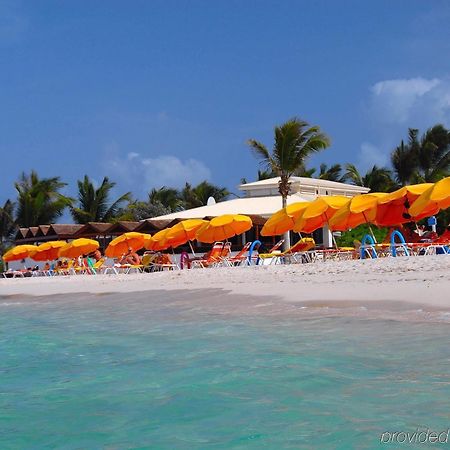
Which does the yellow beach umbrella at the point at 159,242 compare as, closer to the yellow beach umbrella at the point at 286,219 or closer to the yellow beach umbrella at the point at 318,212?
the yellow beach umbrella at the point at 286,219

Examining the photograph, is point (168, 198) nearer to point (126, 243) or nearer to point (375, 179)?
point (375, 179)

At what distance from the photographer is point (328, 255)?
56.7 ft

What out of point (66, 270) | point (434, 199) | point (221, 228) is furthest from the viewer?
point (66, 270)

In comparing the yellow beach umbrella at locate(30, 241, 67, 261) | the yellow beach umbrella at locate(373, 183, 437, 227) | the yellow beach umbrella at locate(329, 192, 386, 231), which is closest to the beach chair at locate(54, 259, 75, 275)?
the yellow beach umbrella at locate(30, 241, 67, 261)

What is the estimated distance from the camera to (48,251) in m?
26.9

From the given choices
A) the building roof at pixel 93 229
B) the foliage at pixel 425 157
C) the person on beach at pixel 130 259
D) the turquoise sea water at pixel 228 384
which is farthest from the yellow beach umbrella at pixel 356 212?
the foliage at pixel 425 157

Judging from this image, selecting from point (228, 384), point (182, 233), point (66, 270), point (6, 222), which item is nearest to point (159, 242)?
point (182, 233)

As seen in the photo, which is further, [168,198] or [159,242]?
[168,198]

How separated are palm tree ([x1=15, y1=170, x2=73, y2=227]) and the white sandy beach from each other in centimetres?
1841

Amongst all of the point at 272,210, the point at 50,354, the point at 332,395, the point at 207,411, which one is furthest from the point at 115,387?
the point at 272,210

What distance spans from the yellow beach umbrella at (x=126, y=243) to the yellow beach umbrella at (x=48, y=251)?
3.78 meters

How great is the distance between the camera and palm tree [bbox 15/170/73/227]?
35.7 m

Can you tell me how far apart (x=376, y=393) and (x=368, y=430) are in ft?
2.46

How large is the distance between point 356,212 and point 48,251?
15.6m
